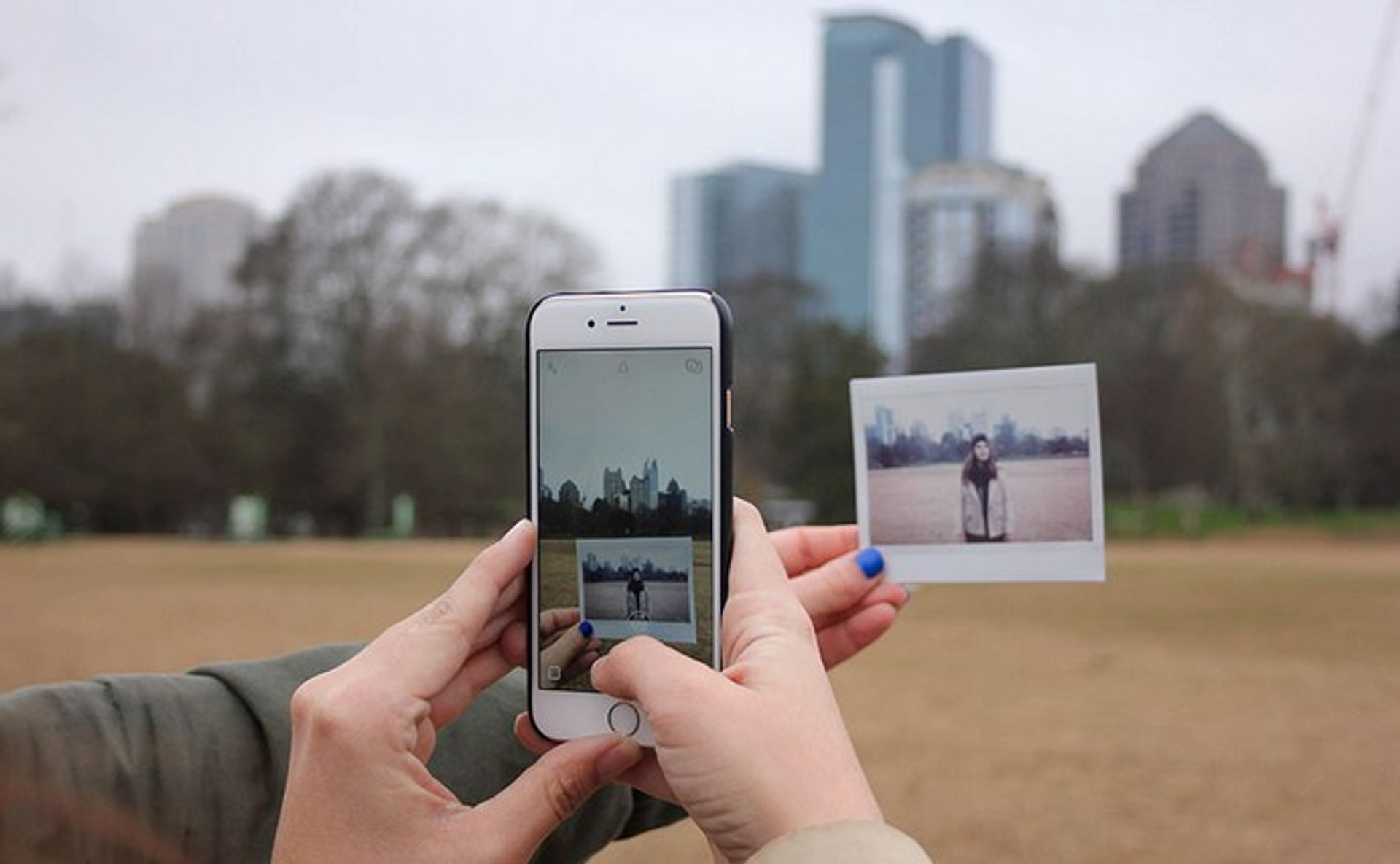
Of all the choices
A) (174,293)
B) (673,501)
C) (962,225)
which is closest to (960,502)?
(673,501)

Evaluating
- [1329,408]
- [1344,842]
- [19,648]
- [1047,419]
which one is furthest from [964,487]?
[1329,408]

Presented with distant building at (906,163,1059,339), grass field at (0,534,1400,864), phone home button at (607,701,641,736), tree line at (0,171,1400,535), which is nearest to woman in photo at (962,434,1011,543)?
phone home button at (607,701,641,736)

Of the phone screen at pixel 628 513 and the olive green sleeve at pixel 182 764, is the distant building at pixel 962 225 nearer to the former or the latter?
the olive green sleeve at pixel 182 764

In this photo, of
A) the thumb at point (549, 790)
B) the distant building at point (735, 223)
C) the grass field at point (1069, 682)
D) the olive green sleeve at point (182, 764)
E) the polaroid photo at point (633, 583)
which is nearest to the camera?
the olive green sleeve at point (182, 764)

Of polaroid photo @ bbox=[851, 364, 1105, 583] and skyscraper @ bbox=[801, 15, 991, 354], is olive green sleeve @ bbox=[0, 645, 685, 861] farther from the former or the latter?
skyscraper @ bbox=[801, 15, 991, 354]

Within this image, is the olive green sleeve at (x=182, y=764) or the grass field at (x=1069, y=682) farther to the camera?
the grass field at (x=1069, y=682)

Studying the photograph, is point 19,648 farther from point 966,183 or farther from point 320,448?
point 966,183

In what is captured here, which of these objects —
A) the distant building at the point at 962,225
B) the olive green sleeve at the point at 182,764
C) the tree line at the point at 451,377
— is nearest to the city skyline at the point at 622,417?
the olive green sleeve at the point at 182,764
